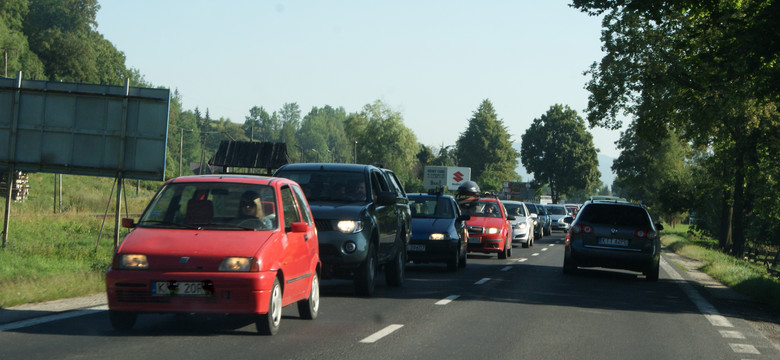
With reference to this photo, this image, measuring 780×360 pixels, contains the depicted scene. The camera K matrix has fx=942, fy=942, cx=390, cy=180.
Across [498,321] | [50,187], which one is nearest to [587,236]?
[498,321]

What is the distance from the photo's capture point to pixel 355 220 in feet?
42.4

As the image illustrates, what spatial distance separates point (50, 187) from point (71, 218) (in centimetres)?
3084


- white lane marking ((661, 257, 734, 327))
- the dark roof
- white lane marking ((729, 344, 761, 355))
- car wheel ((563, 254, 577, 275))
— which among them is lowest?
white lane marking ((661, 257, 734, 327))

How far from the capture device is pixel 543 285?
55.3ft

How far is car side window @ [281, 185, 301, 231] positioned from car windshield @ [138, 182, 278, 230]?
186 mm

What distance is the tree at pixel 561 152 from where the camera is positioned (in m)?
111

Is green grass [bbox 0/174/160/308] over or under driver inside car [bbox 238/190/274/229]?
under

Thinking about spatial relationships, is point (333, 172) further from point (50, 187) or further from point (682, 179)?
point (50, 187)

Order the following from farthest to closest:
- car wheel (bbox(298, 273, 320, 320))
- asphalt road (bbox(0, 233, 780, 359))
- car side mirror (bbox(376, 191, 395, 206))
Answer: car side mirror (bbox(376, 191, 395, 206)) → car wheel (bbox(298, 273, 320, 320)) → asphalt road (bbox(0, 233, 780, 359))

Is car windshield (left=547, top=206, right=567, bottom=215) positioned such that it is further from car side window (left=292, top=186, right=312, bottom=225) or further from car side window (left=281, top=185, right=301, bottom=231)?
car side window (left=281, top=185, right=301, bottom=231)

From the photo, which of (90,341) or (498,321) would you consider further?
(498,321)

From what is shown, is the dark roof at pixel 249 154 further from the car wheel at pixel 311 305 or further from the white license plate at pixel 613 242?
the car wheel at pixel 311 305

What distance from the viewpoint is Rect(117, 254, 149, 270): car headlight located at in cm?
851

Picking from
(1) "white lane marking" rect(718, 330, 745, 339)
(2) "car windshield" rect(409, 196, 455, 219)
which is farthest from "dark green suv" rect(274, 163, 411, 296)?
(2) "car windshield" rect(409, 196, 455, 219)
